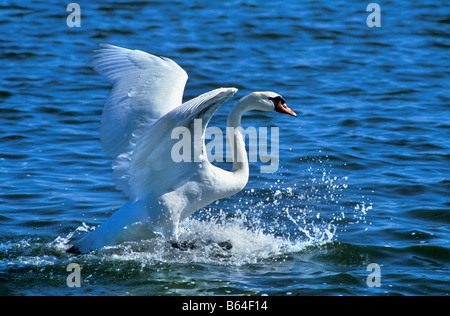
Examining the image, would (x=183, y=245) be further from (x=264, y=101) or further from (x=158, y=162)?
(x=264, y=101)

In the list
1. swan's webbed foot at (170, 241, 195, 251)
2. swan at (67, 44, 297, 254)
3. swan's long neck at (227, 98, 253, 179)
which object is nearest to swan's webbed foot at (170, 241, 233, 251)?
swan's webbed foot at (170, 241, 195, 251)

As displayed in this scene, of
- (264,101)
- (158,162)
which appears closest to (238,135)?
(264,101)

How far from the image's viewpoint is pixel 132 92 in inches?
298

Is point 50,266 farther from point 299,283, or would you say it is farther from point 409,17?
point 409,17

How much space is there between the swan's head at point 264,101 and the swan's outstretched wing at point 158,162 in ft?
2.61

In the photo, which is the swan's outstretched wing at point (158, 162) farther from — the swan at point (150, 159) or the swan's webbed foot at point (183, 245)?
the swan's webbed foot at point (183, 245)

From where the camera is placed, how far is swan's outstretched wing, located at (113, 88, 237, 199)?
658 cm

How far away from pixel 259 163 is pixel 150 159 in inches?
147

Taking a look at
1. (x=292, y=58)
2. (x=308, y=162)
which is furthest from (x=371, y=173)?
(x=292, y=58)

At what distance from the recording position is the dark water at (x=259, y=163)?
7.09 metres

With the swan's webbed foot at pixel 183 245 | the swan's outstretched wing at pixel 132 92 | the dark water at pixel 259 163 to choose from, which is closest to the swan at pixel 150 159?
the swan's outstretched wing at pixel 132 92

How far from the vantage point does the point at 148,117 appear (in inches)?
294

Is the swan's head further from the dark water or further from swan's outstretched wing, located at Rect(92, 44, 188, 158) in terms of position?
the dark water
